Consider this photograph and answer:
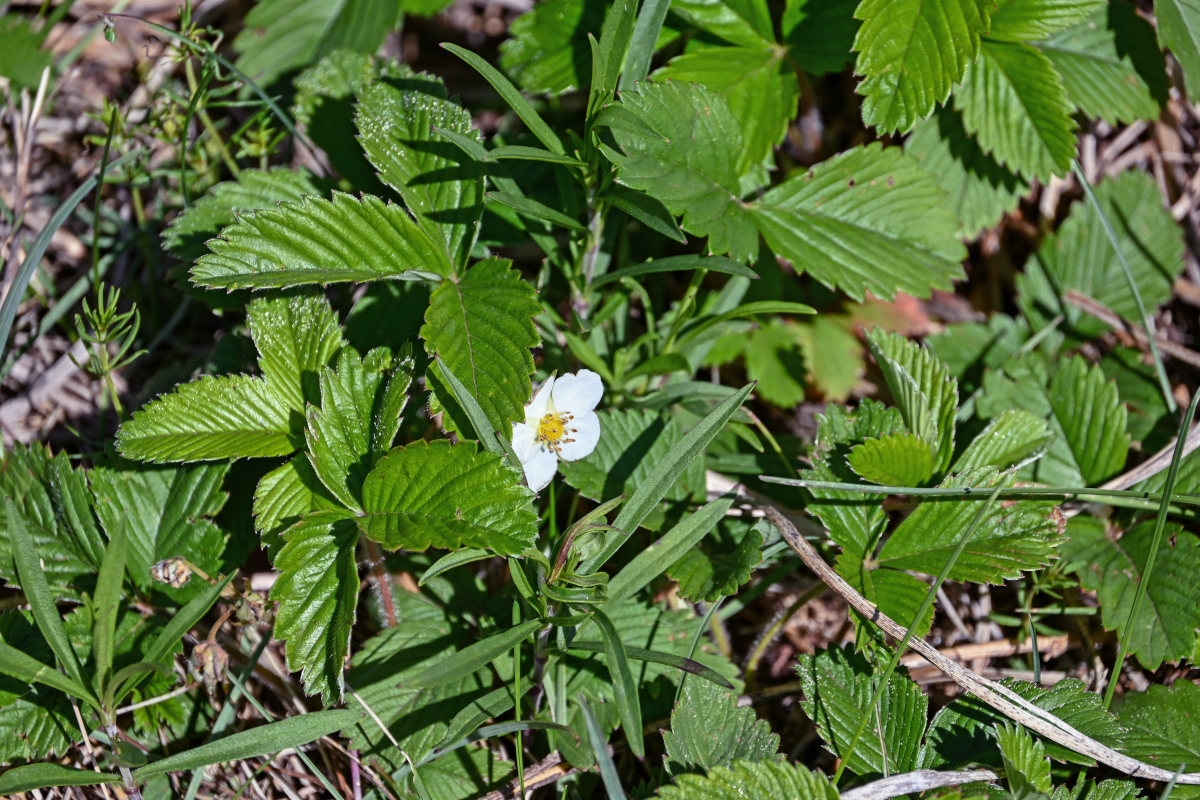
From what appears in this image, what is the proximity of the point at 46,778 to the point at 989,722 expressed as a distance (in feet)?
6.18

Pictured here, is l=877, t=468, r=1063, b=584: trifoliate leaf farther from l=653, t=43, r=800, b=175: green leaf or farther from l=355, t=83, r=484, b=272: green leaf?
l=355, t=83, r=484, b=272: green leaf

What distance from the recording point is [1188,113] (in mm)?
3289

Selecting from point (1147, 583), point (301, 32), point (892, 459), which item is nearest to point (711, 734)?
point (892, 459)

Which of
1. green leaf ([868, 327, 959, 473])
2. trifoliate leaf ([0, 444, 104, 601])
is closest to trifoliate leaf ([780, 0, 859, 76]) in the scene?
green leaf ([868, 327, 959, 473])

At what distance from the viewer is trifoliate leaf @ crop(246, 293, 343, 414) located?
6.56 feet

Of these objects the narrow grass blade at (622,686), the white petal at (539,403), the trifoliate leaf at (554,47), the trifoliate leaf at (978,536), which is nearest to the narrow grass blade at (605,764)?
the narrow grass blade at (622,686)

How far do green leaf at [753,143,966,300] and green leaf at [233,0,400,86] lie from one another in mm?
1416

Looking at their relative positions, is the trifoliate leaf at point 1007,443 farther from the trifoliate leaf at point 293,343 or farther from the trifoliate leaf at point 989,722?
the trifoliate leaf at point 293,343

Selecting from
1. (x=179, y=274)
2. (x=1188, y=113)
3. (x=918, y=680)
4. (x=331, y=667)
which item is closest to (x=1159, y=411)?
(x=918, y=680)

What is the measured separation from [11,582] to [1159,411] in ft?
9.66

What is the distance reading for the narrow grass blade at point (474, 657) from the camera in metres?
1.68

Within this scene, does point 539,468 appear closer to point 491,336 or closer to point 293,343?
point 491,336

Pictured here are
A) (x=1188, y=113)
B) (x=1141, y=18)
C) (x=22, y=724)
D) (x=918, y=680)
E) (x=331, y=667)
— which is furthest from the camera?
(x=1188, y=113)

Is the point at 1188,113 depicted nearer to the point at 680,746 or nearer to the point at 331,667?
the point at 680,746
